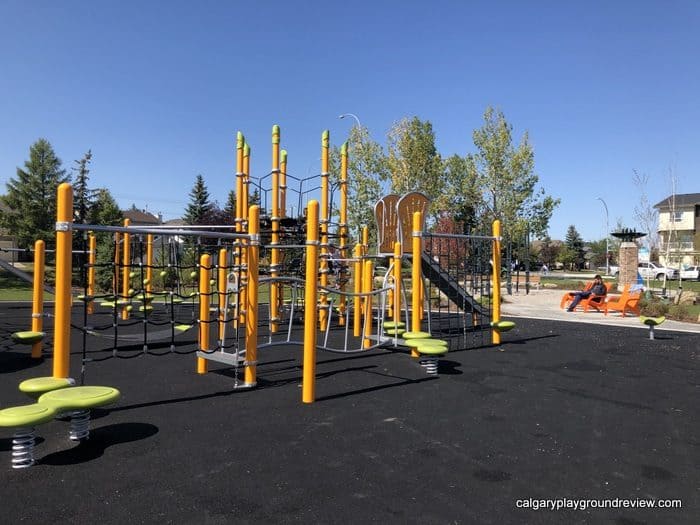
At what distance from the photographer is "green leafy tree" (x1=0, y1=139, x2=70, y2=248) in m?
32.6

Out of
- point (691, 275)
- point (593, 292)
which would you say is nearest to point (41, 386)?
point (593, 292)

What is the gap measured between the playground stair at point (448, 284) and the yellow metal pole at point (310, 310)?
5103 millimetres

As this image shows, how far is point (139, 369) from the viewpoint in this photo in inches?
291

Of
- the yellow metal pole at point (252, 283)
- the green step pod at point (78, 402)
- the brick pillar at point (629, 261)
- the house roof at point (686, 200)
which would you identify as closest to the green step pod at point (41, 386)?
the green step pod at point (78, 402)

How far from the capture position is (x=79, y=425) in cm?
428

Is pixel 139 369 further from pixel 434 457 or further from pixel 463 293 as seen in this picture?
pixel 463 293

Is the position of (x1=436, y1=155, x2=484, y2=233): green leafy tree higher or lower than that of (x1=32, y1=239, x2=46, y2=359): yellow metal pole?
higher

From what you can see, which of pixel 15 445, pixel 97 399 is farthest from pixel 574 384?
pixel 15 445

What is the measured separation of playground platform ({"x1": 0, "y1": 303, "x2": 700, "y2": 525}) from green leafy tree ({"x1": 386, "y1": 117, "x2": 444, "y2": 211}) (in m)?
22.9

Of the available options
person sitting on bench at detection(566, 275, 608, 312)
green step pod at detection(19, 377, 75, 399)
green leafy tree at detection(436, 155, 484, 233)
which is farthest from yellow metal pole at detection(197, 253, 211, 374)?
green leafy tree at detection(436, 155, 484, 233)

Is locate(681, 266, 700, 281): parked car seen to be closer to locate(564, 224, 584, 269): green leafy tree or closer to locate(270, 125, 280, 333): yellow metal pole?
locate(564, 224, 584, 269): green leafy tree

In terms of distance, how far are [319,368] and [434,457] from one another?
3.77 meters

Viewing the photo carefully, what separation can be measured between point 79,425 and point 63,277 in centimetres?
140

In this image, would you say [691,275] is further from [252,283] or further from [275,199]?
[252,283]
